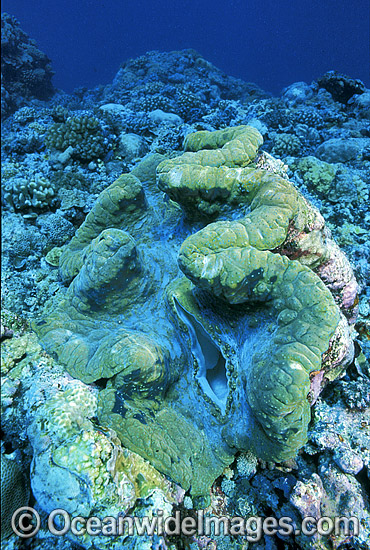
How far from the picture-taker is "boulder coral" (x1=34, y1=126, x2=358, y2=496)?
1.49 m

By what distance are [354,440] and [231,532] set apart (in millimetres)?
962

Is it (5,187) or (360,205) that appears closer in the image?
(5,187)

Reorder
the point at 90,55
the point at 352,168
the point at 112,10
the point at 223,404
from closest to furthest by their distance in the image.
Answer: the point at 223,404, the point at 352,168, the point at 90,55, the point at 112,10

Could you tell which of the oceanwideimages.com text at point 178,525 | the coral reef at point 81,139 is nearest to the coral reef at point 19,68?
the coral reef at point 81,139

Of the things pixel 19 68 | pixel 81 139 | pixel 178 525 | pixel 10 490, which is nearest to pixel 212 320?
pixel 178 525

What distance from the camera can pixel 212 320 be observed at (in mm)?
1972

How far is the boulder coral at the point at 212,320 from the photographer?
1494 millimetres

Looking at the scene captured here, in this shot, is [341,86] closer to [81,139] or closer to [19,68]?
[81,139]

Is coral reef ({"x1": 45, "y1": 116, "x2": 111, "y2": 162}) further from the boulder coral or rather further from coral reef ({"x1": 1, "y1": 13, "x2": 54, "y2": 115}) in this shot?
coral reef ({"x1": 1, "y1": 13, "x2": 54, "y2": 115})

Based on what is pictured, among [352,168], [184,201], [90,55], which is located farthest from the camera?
[90,55]

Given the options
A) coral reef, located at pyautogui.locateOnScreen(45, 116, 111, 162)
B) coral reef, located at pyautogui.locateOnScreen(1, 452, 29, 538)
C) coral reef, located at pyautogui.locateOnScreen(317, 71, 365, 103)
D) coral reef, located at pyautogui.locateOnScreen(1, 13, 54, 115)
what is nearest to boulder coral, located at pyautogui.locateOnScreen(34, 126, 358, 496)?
coral reef, located at pyautogui.locateOnScreen(1, 452, 29, 538)

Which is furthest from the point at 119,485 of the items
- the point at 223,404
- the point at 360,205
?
the point at 360,205

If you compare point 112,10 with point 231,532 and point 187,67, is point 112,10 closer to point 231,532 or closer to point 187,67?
point 187,67

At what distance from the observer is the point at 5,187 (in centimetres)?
349
